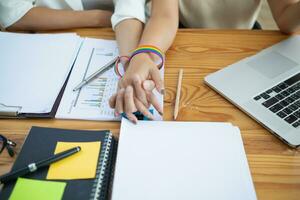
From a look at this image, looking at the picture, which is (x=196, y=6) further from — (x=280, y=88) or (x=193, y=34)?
(x=280, y=88)

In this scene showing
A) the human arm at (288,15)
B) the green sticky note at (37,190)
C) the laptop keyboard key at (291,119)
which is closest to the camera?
the green sticky note at (37,190)

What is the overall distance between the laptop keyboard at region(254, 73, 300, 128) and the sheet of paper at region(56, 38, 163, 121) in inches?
8.8

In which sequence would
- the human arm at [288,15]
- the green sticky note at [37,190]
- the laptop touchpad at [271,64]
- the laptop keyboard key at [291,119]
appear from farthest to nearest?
the human arm at [288,15], the laptop touchpad at [271,64], the laptop keyboard key at [291,119], the green sticky note at [37,190]

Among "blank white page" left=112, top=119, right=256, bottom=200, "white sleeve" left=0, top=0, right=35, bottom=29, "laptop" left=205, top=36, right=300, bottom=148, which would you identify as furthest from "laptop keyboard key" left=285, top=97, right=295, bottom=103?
"white sleeve" left=0, top=0, right=35, bottom=29

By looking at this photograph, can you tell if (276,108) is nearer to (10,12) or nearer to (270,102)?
(270,102)

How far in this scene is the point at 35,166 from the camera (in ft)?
1.59

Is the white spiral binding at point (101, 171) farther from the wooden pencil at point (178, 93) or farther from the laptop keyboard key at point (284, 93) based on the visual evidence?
the laptop keyboard key at point (284, 93)

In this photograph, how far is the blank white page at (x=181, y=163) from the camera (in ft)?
1.52

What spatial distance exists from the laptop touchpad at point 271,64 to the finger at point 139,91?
29cm

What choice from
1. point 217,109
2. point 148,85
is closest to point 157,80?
point 148,85

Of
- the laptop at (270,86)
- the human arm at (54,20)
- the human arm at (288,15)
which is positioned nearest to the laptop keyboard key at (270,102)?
the laptop at (270,86)

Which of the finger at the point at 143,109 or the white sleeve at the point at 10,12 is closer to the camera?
the finger at the point at 143,109

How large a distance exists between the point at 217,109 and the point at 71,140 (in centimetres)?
31

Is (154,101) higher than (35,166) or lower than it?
higher
